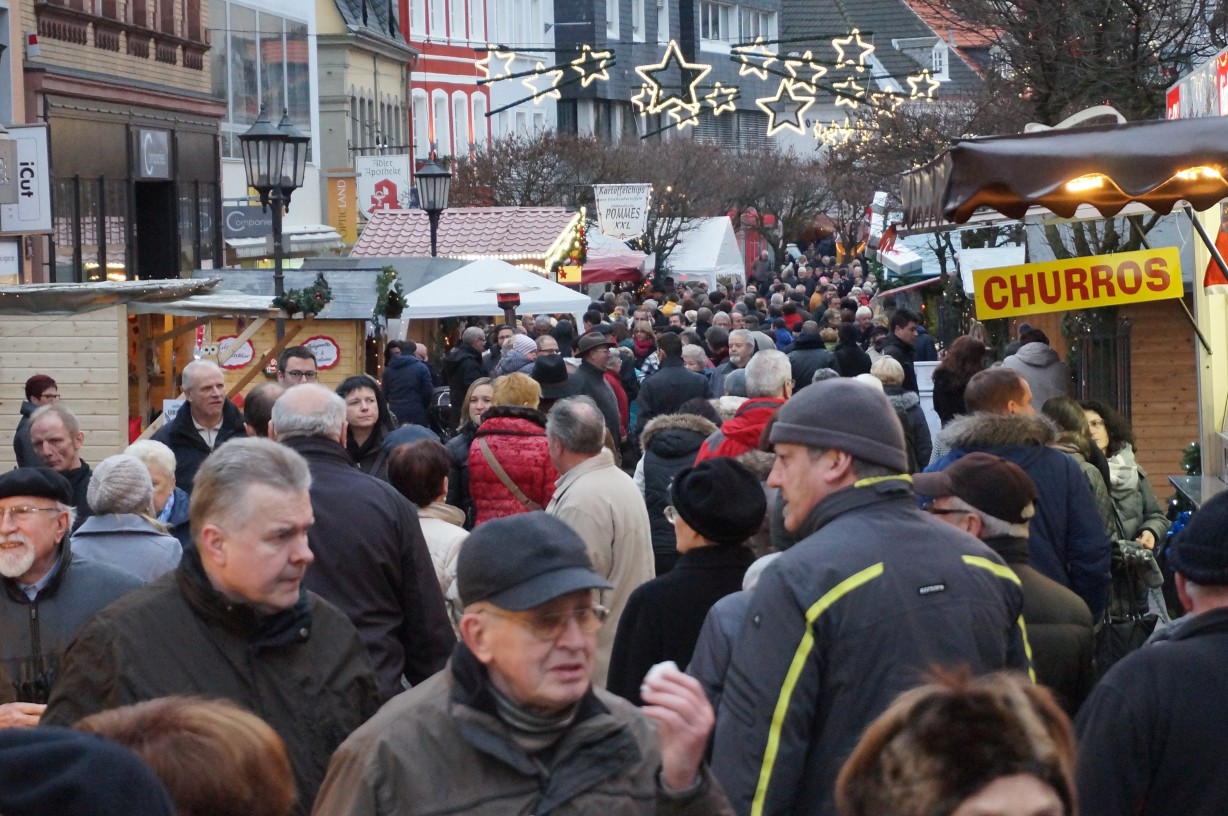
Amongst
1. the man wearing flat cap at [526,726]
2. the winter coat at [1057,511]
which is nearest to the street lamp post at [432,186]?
the winter coat at [1057,511]

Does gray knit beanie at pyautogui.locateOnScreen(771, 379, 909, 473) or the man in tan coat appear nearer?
gray knit beanie at pyautogui.locateOnScreen(771, 379, 909, 473)

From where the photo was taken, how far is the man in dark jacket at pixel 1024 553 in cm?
531

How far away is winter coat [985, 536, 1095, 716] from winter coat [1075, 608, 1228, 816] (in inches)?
62.9

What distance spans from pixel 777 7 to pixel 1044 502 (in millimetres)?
70103

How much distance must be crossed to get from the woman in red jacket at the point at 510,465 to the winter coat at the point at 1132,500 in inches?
111

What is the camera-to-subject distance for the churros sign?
32.0 ft

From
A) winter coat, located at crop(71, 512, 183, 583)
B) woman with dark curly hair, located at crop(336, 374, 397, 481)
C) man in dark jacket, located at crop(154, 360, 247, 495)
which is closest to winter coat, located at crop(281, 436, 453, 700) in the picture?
winter coat, located at crop(71, 512, 183, 583)

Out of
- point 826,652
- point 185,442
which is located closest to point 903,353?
point 185,442

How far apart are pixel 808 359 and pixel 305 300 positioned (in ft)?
15.7

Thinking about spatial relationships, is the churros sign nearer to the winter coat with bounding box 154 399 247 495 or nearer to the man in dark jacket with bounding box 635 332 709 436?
the man in dark jacket with bounding box 635 332 709 436

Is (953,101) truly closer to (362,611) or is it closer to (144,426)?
(144,426)

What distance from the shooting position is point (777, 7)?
74.4m

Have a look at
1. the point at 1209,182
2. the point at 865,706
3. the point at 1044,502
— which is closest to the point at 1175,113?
the point at 1209,182

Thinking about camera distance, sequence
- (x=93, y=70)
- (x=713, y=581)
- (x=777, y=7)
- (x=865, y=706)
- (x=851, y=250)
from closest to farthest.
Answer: (x=865, y=706) < (x=713, y=581) < (x=93, y=70) < (x=851, y=250) < (x=777, y=7)
